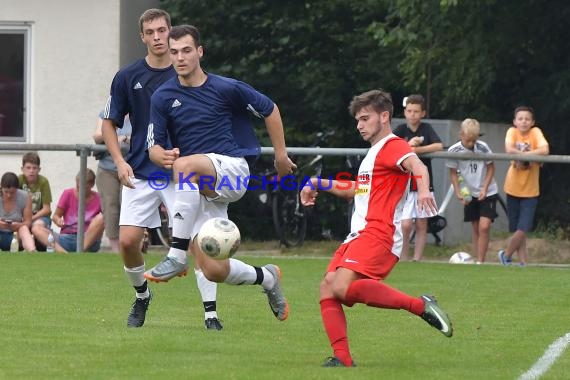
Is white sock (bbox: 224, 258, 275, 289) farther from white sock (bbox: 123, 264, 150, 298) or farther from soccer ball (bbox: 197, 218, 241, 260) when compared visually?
white sock (bbox: 123, 264, 150, 298)

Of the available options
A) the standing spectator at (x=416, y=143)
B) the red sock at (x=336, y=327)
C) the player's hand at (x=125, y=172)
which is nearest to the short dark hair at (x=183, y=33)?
the player's hand at (x=125, y=172)

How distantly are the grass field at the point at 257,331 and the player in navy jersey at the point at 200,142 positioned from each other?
63 cm

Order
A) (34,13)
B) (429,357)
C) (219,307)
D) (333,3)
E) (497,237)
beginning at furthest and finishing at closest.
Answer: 1. (333,3)
2. (34,13)
3. (497,237)
4. (219,307)
5. (429,357)

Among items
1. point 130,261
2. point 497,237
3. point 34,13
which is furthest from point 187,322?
point 34,13

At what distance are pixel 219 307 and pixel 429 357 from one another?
3.05 meters

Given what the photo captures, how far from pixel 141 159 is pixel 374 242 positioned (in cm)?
246

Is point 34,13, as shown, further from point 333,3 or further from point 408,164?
point 408,164

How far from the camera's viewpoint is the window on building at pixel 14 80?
21.8 meters

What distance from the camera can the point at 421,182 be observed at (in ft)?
28.1

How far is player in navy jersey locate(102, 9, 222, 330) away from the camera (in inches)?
417

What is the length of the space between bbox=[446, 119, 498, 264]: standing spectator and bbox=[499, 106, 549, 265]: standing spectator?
20cm

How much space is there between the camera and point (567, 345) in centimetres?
1007

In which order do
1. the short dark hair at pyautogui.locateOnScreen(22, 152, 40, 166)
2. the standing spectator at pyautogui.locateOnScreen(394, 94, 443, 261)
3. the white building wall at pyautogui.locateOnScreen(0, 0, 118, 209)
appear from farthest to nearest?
the white building wall at pyautogui.locateOnScreen(0, 0, 118, 209)
the short dark hair at pyautogui.locateOnScreen(22, 152, 40, 166)
the standing spectator at pyautogui.locateOnScreen(394, 94, 443, 261)

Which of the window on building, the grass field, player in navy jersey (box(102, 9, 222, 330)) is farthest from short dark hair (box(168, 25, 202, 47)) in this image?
the window on building
